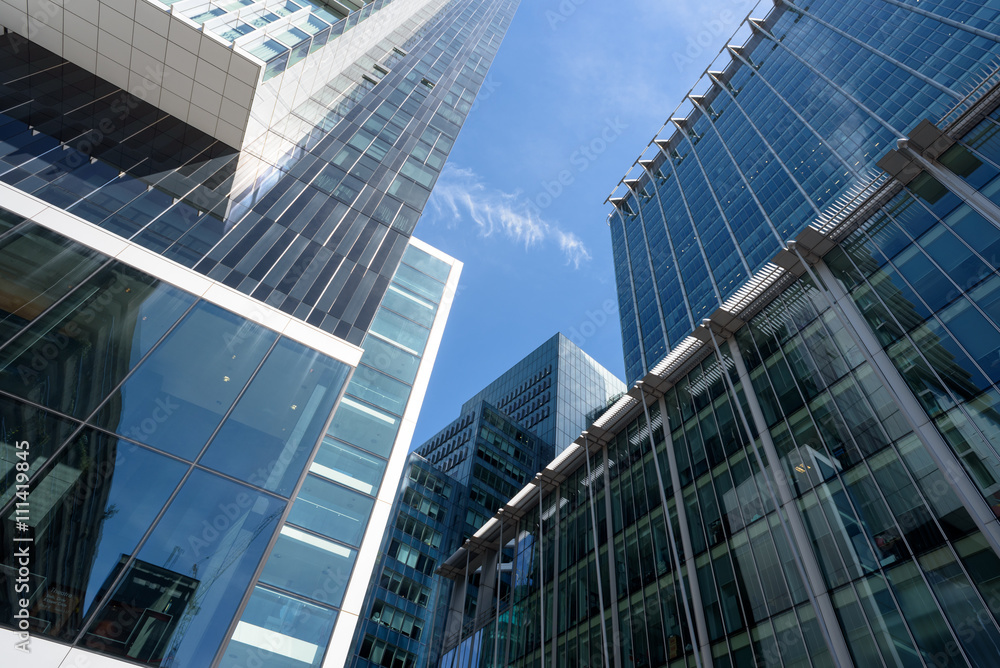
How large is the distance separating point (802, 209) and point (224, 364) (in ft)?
207

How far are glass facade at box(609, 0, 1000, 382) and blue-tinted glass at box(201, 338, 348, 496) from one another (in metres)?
45.4

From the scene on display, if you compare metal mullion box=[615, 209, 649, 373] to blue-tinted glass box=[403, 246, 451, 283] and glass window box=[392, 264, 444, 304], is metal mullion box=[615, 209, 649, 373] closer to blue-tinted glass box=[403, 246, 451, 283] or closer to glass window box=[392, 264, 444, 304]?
blue-tinted glass box=[403, 246, 451, 283]

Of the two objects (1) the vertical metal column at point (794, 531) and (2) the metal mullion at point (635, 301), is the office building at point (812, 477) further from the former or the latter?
(2) the metal mullion at point (635, 301)

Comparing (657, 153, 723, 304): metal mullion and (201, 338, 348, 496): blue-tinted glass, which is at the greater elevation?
(657, 153, 723, 304): metal mullion

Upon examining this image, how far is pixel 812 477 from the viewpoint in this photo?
2016 cm

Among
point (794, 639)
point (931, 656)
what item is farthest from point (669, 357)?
point (931, 656)

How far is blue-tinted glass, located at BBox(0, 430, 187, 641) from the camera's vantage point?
9758mm

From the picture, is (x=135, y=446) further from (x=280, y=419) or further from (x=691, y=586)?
(x=691, y=586)

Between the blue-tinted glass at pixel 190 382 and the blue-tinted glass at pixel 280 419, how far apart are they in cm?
39

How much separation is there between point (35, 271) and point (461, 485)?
196 feet

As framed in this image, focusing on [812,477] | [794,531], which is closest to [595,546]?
[794,531]

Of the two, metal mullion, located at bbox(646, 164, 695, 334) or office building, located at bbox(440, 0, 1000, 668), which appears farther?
metal mullion, located at bbox(646, 164, 695, 334)

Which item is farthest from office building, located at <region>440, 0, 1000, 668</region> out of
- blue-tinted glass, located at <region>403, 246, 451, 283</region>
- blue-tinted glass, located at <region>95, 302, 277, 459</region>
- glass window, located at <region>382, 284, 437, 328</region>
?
blue-tinted glass, located at <region>95, 302, 277, 459</region>

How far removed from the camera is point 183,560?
1142 centimetres
